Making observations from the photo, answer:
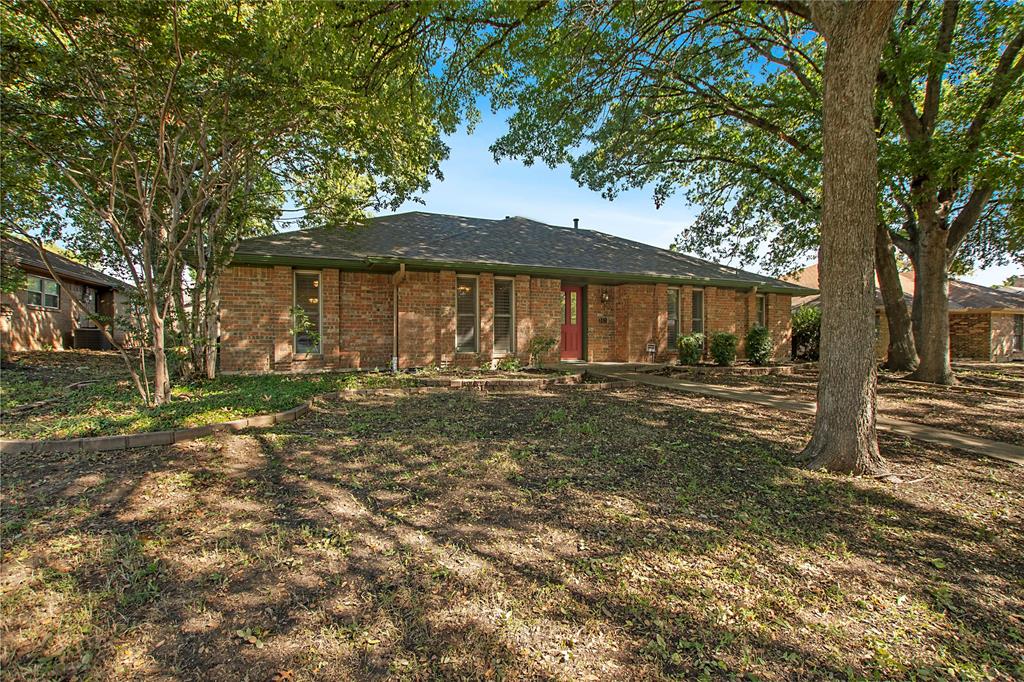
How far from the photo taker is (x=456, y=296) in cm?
1191

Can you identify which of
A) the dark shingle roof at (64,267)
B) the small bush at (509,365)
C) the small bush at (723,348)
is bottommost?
the small bush at (509,365)

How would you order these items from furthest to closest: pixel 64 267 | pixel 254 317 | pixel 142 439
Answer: pixel 64 267 < pixel 254 317 < pixel 142 439

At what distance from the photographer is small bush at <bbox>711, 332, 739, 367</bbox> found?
1365cm

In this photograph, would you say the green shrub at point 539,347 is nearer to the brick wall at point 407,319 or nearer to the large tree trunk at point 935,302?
the brick wall at point 407,319

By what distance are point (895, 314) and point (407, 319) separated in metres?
13.7

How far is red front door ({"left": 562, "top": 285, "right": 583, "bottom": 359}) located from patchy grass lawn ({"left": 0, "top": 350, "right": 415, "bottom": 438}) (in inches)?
232

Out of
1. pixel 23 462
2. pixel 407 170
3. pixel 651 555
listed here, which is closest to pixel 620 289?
pixel 407 170

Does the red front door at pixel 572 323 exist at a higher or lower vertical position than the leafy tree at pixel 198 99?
lower

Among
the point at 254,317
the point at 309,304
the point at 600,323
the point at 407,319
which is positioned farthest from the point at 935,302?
the point at 254,317

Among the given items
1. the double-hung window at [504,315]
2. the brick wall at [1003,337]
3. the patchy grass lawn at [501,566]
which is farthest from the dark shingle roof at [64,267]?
the brick wall at [1003,337]

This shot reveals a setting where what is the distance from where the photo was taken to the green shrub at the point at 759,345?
14242 millimetres

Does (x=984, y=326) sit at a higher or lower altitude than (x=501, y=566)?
higher

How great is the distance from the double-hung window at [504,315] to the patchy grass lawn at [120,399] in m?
3.52

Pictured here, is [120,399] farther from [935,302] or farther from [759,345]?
[935,302]
